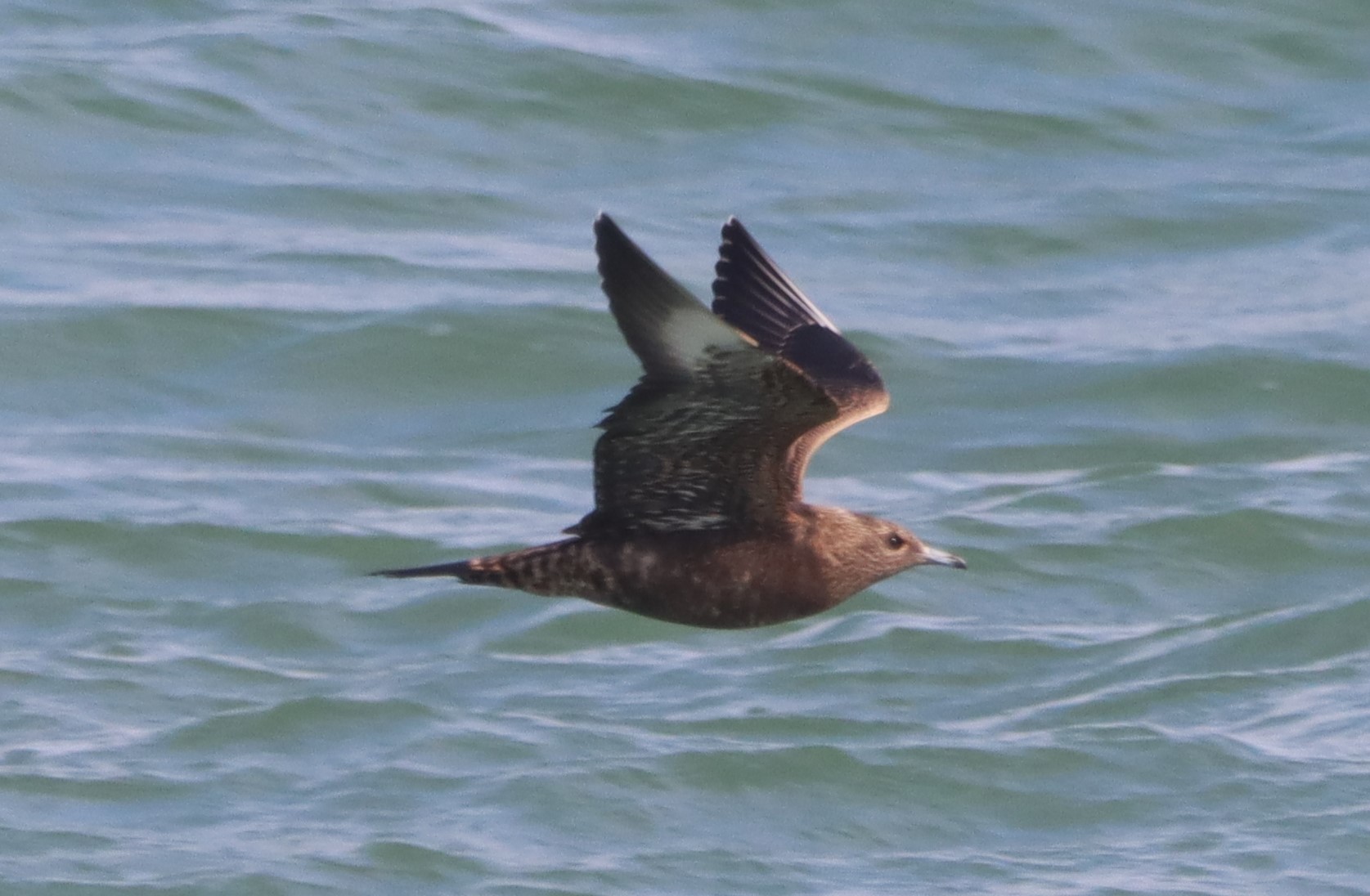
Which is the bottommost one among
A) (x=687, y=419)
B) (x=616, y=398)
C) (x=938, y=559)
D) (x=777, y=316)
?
(x=938, y=559)

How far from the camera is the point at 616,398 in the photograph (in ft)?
40.7

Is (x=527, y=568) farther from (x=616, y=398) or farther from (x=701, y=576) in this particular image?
(x=616, y=398)

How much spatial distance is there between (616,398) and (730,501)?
5991 mm

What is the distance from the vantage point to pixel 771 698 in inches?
398

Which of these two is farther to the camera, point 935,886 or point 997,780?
point 997,780

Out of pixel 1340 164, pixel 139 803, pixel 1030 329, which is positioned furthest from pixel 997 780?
pixel 1340 164

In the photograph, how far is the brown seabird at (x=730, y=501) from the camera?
6.00m

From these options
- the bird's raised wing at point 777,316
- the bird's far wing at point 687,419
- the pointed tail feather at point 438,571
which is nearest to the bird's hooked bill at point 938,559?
the bird's raised wing at point 777,316

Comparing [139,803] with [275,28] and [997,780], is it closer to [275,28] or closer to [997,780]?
[997,780]

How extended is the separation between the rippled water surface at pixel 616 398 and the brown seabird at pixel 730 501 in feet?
8.20

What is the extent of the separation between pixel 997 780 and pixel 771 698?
3.17 feet

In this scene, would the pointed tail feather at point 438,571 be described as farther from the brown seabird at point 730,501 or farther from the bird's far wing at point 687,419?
the bird's far wing at point 687,419

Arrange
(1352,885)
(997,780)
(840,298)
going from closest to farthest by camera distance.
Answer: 1. (1352,885)
2. (997,780)
3. (840,298)

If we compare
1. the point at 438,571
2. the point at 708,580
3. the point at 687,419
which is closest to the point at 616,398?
the point at 708,580
